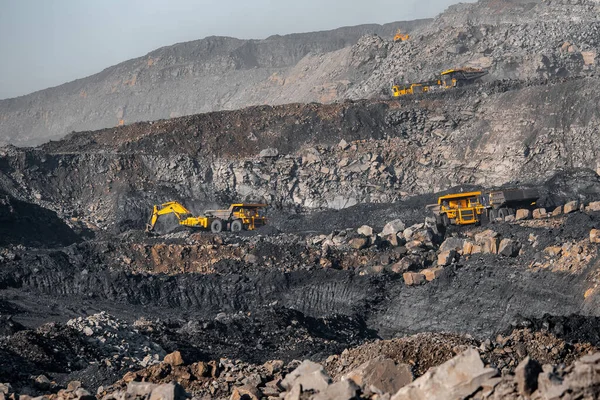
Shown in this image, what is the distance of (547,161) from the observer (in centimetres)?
2986

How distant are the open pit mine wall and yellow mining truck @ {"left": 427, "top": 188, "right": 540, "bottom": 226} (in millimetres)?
4962

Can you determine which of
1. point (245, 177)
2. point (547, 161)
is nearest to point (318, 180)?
point (245, 177)

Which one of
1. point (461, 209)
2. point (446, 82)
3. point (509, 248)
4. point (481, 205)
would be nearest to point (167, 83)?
point (446, 82)

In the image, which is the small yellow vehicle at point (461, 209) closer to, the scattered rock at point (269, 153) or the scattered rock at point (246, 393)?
the scattered rock at point (269, 153)

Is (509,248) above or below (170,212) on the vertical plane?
below

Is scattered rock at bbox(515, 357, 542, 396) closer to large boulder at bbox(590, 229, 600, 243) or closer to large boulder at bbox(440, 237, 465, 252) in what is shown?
large boulder at bbox(590, 229, 600, 243)

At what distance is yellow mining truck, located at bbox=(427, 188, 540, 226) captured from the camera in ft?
79.6

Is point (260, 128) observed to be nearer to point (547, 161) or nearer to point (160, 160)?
point (160, 160)

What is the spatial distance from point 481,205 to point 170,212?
36.1 feet

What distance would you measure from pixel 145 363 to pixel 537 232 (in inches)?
426

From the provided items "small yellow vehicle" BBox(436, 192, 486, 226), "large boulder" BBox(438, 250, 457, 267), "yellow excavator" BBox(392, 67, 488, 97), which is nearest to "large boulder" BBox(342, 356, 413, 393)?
"large boulder" BBox(438, 250, 457, 267)

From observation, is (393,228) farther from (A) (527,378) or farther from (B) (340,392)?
(A) (527,378)

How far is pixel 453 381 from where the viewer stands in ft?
24.3

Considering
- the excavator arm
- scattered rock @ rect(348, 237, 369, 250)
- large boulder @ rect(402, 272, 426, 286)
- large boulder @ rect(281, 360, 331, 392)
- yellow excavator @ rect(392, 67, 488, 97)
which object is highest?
yellow excavator @ rect(392, 67, 488, 97)
